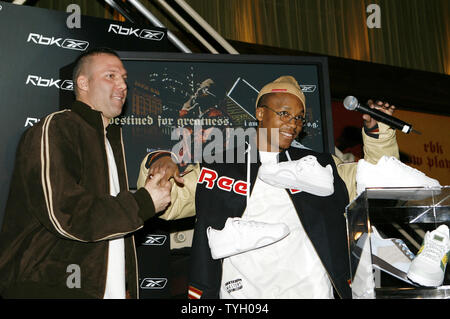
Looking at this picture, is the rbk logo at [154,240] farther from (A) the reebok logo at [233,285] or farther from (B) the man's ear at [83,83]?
(B) the man's ear at [83,83]

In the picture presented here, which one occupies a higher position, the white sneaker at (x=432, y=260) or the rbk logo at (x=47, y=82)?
the rbk logo at (x=47, y=82)

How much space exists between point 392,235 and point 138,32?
2206mm

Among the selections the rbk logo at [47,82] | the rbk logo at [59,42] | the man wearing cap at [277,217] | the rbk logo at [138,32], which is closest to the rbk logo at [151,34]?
the rbk logo at [138,32]

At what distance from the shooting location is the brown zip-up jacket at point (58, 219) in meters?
1.82

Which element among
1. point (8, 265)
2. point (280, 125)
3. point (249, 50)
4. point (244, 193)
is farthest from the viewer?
point (249, 50)

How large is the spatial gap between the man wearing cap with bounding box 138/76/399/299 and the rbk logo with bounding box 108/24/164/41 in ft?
3.76

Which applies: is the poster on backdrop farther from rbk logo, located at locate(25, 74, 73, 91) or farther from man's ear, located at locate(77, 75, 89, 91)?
man's ear, located at locate(77, 75, 89, 91)

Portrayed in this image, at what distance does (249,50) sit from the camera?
5.49 metres

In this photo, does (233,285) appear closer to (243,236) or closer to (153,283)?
(243,236)

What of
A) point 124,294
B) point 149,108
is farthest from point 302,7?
point 124,294

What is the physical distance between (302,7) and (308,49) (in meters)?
0.47

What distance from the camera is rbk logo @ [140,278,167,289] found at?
9.77 feet

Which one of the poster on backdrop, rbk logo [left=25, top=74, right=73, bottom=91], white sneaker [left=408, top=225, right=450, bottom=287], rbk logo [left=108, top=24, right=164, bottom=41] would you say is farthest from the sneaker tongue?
rbk logo [left=108, top=24, right=164, bottom=41]

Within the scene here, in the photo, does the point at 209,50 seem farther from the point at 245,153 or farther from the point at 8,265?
the point at 8,265
